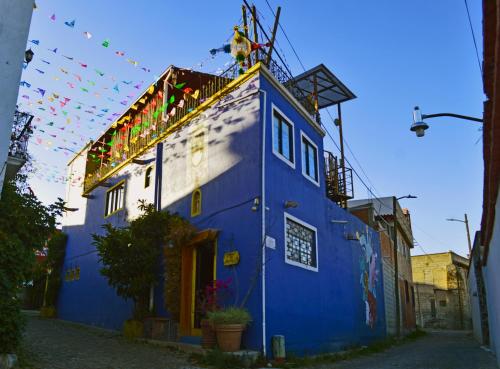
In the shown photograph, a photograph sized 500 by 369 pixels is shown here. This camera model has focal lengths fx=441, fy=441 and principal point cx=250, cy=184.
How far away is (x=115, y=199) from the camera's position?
57.6ft

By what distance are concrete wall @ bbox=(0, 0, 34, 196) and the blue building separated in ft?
16.2

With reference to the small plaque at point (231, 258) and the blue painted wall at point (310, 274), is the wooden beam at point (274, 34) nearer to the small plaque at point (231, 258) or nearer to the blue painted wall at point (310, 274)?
the blue painted wall at point (310, 274)

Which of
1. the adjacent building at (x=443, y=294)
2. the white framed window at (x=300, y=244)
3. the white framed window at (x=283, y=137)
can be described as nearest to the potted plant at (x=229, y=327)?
the white framed window at (x=300, y=244)

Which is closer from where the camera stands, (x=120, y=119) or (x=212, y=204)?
(x=212, y=204)

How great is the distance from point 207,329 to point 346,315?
5927 mm

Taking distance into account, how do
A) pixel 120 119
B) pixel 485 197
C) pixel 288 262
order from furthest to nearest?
pixel 120 119, pixel 288 262, pixel 485 197

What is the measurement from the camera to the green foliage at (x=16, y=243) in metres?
6.68

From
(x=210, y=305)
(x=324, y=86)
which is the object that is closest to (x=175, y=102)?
(x=324, y=86)

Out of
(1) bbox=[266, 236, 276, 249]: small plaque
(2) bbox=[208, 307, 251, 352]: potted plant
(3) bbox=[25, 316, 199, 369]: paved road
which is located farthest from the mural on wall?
(3) bbox=[25, 316, 199, 369]: paved road

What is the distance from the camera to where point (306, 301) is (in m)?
11.2

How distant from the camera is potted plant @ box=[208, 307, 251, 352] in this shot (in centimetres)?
886

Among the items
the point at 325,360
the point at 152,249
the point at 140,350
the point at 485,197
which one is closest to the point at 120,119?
the point at 152,249

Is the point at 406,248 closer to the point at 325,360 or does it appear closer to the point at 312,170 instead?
the point at 312,170

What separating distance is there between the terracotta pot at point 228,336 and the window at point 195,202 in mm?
3949
